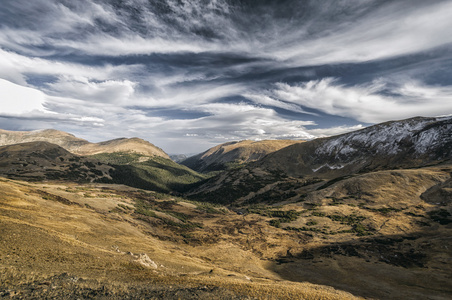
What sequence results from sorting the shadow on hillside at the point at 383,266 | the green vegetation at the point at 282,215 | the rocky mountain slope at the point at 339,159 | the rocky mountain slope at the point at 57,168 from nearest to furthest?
the shadow on hillside at the point at 383,266
the green vegetation at the point at 282,215
the rocky mountain slope at the point at 57,168
the rocky mountain slope at the point at 339,159

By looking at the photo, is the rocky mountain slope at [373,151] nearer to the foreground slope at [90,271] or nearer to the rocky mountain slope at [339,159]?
the rocky mountain slope at [339,159]

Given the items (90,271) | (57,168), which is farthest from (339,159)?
(57,168)

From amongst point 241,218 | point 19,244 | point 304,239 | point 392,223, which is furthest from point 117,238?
point 392,223

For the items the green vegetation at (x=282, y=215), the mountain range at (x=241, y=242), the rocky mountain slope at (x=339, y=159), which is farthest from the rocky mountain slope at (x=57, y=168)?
the green vegetation at (x=282, y=215)

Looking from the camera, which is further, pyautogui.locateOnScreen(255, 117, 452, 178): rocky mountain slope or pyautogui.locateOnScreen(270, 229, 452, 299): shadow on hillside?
pyautogui.locateOnScreen(255, 117, 452, 178): rocky mountain slope

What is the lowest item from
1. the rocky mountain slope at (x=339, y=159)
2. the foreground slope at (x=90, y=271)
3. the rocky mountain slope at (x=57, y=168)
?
the rocky mountain slope at (x=57, y=168)

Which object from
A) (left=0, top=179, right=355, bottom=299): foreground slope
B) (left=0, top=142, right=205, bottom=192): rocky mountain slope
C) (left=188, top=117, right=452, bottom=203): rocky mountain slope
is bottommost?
(left=0, top=142, right=205, bottom=192): rocky mountain slope

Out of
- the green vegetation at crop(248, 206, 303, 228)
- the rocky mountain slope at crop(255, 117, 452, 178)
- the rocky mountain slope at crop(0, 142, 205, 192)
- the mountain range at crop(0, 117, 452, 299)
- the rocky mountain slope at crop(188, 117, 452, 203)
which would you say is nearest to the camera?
the mountain range at crop(0, 117, 452, 299)

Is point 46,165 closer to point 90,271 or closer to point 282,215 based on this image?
point 282,215

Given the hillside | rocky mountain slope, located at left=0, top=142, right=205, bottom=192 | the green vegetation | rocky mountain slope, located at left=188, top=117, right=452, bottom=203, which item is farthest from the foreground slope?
the hillside

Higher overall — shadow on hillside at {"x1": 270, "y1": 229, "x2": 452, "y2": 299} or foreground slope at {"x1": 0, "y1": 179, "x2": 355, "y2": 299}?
foreground slope at {"x1": 0, "y1": 179, "x2": 355, "y2": 299}

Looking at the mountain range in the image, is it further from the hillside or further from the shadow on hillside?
the hillside

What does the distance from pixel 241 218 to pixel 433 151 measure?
385ft

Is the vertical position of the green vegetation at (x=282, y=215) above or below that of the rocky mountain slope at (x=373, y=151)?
below
